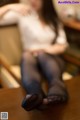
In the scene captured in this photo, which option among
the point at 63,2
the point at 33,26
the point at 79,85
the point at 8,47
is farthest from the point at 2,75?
the point at 63,2

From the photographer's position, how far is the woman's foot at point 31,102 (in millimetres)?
910

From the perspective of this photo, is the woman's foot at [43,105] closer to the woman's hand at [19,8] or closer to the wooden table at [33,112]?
the wooden table at [33,112]

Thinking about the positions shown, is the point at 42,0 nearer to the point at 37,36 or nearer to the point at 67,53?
the point at 37,36

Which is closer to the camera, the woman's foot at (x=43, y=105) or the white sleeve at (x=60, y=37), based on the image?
the woman's foot at (x=43, y=105)

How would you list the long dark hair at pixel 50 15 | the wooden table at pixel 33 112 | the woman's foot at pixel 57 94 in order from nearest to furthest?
1. the wooden table at pixel 33 112
2. the woman's foot at pixel 57 94
3. the long dark hair at pixel 50 15

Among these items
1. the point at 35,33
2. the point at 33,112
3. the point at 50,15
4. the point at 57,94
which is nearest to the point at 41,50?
the point at 35,33

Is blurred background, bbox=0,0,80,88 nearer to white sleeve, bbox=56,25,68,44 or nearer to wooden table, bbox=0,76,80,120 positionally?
white sleeve, bbox=56,25,68,44

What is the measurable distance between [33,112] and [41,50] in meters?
0.61

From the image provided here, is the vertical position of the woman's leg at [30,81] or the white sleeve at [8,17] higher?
the white sleeve at [8,17]

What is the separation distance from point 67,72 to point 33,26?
352 millimetres

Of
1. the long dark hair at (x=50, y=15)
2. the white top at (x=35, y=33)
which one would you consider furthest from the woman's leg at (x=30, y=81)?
the long dark hair at (x=50, y=15)

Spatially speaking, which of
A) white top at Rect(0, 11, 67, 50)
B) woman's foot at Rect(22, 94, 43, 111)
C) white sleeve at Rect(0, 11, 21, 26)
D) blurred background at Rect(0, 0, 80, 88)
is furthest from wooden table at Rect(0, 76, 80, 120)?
white top at Rect(0, 11, 67, 50)

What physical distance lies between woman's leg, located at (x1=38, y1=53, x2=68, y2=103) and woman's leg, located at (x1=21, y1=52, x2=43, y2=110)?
0.04m

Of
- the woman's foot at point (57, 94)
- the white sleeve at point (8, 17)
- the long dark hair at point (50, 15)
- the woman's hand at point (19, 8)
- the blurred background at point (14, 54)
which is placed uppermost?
the woman's hand at point (19, 8)
